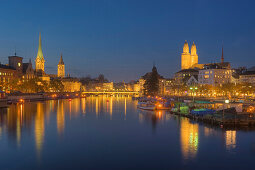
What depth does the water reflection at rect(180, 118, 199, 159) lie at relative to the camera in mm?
27172

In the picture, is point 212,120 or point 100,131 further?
point 212,120

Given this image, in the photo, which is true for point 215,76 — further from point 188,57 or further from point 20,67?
point 20,67

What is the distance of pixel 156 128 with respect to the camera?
137 ft

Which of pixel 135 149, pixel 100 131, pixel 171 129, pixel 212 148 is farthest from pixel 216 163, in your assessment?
pixel 100 131

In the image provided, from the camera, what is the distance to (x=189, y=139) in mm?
33219

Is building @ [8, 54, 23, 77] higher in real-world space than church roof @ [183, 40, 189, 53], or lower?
lower

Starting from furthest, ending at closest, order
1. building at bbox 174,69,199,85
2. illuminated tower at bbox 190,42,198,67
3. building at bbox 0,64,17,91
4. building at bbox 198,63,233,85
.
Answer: illuminated tower at bbox 190,42,198,67
building at bbox 174,69,199,85
building at bbox 198,63,233,85
building at bbox 0,64,17,91

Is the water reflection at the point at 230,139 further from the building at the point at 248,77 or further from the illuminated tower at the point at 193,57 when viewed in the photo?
the illuminated tower at the point at 193,57

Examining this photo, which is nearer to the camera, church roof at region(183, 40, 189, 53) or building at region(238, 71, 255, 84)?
building at region(238, 71, 255, 84)

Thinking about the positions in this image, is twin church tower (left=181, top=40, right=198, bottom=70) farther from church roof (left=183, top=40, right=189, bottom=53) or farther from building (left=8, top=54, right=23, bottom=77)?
building (left=8, top=54, right=23, bottom=77)

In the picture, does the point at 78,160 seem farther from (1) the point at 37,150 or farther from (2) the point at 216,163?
(2) the point at 216,163

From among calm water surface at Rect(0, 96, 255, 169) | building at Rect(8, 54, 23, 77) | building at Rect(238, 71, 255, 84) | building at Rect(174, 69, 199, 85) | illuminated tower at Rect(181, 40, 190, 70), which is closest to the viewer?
calm water surface at Rect(0, 96, 255, 169)

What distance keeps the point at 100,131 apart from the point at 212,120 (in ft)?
59.8

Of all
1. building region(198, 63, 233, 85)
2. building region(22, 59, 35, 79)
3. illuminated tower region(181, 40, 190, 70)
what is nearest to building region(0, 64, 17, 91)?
building region(22, 59, 35, 79)
